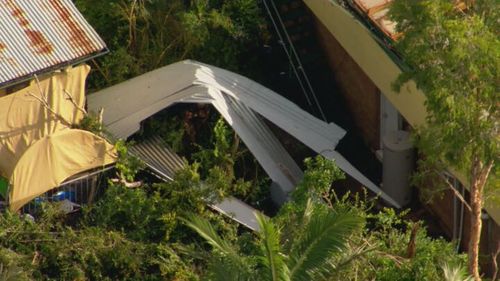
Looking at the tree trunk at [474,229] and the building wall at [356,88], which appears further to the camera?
the building wall at [356,88]

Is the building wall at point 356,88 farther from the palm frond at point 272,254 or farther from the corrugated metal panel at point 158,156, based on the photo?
the palm frond at point 272,254

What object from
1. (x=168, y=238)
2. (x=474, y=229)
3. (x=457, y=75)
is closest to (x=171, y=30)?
(x=168, y=238)

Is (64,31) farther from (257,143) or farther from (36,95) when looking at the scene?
(257,143)

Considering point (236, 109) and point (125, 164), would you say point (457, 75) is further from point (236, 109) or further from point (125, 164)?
point (125, 164)

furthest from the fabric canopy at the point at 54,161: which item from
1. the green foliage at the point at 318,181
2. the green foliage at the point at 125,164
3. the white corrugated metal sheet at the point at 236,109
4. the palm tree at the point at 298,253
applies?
the palm tree at the point at 298,253

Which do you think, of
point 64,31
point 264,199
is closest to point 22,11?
point 64,31

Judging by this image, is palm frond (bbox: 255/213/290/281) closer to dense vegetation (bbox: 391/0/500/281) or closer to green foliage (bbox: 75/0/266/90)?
dense vegetation (bbox: 391/0/500/281)
